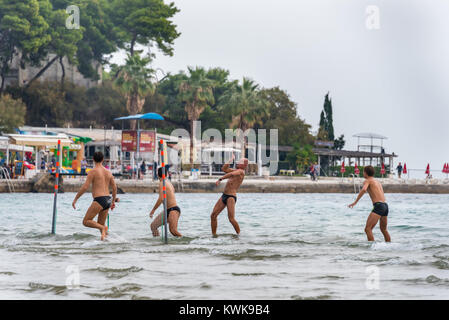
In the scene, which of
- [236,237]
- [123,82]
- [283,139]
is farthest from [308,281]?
[283,139]

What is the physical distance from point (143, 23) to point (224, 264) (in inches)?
2567

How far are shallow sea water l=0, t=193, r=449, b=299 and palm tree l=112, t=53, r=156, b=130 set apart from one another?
4027 centimetres

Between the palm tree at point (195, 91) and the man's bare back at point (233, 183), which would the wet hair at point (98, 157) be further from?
the palm tree at point (195, 91)

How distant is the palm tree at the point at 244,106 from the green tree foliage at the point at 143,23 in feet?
55.4

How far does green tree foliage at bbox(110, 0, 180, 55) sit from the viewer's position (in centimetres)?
7400

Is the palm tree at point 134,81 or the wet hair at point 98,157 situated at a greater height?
the palm tree at point 134,81

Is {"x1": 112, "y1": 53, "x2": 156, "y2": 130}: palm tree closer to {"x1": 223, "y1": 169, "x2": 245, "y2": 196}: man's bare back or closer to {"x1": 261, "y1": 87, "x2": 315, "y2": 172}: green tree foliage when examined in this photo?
{"x1": 261, "y1": 87, "x2": 315, "y2": 172}: green tree foliage

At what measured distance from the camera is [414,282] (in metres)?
9.89

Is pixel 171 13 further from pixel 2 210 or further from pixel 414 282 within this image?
pixel 414 282

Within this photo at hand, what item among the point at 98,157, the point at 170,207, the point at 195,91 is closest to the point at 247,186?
the point at 195,91

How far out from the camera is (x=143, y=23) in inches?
2926

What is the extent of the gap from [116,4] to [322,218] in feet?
184

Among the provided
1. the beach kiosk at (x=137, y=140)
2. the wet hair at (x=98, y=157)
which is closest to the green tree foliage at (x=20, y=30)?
the beach kiosk at (x=137, y=140)

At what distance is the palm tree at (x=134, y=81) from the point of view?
59.3 meters
